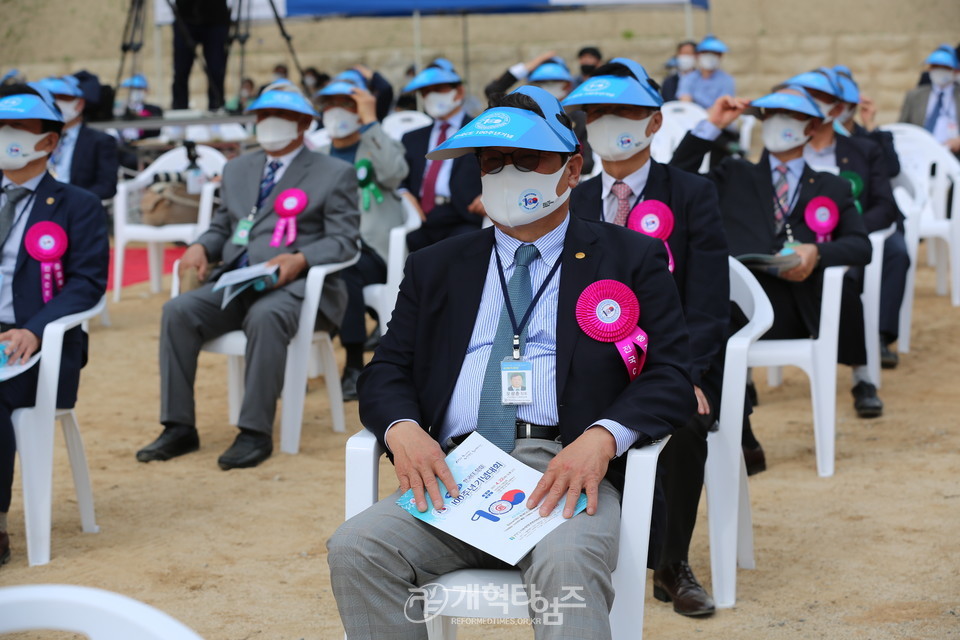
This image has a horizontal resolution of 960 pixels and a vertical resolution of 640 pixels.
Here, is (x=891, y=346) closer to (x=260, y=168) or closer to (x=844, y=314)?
(x=844, y=314)

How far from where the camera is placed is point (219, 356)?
7266 mm

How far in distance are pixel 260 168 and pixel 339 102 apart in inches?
40.9

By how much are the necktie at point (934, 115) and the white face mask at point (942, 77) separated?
0.09 meters

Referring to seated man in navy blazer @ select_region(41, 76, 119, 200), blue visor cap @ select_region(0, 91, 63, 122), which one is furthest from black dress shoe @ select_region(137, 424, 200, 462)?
seated man in navy blazer @ select_region(41, 76, 119, 200)

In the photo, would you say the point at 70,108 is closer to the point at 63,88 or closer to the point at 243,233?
the point at 63,88

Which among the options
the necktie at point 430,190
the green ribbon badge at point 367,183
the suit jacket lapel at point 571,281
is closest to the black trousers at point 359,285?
the green ribbon badge at point 367,183

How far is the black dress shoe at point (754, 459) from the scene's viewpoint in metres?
4.70

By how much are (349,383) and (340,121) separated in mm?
1386

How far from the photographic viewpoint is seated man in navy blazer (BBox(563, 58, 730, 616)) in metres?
3.36

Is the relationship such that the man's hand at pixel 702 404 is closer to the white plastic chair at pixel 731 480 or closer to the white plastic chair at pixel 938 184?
the white plastic chair at pixel 731 480

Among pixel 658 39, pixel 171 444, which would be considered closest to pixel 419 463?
pixel 171 444

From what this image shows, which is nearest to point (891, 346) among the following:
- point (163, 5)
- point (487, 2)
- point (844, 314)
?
point (844, 314)

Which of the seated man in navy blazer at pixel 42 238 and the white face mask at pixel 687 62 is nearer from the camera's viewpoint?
the seated man in navy blazer at pixel 42 238

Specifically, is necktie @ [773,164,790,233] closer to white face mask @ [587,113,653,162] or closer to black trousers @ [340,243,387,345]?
white face mask @ [587,113,653,162]
